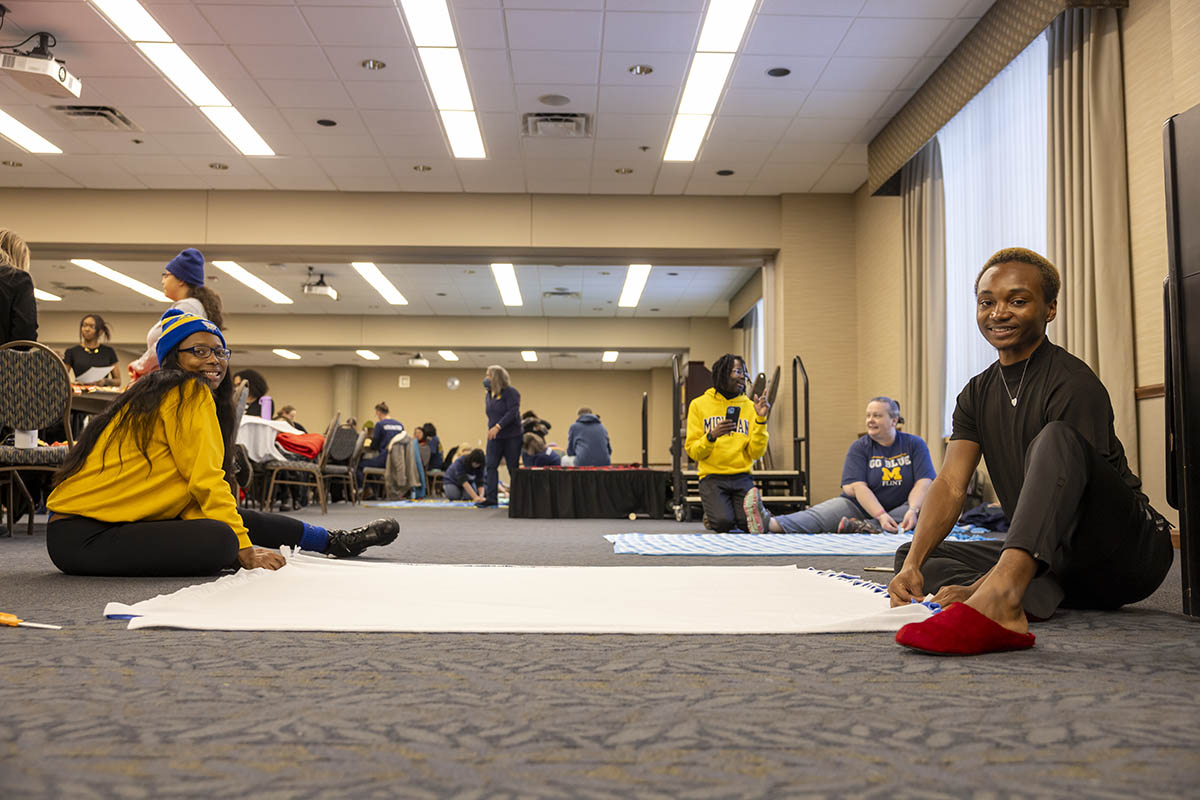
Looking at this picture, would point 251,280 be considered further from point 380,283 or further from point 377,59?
point 377,59

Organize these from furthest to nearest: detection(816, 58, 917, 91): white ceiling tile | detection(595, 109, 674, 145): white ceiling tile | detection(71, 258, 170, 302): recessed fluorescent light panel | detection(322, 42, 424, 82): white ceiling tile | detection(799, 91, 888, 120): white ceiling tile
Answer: detection(71, 258, 170, 302): recessed fluorescent light panel, detection(595, 109, 674, 145): white ceiling tile, detection(799, 91, 888, 120): white ceiling tile, detection(816, 58, 917, 91): white ceiling tile, detection(322, 42, 424, 82): white ceiling tile

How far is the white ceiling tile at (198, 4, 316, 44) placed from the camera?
5.77 metres

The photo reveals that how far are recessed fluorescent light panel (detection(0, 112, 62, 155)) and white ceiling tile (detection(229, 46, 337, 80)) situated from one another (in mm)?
2558

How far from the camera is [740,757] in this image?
993mm

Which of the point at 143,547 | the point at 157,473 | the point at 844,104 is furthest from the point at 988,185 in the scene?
the point at 143,547

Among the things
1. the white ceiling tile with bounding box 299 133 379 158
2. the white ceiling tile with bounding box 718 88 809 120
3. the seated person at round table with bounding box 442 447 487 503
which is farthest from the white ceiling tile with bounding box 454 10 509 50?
the seated person at round table with bounding box 442 447 487 503

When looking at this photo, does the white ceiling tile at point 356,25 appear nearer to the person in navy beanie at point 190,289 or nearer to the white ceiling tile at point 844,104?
the person in navy beanie at point 190,289

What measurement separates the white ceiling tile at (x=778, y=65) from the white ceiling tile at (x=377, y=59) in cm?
234

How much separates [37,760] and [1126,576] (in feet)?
6.83

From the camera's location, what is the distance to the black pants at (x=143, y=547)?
2684 millimetres

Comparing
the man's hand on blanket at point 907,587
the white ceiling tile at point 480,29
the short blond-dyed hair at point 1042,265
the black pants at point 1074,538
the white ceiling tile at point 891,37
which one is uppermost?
the white ceiling tile at point 891,37

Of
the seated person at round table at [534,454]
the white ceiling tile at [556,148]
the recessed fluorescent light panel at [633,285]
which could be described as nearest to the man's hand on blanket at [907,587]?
the white ceiling tile at [556,148]

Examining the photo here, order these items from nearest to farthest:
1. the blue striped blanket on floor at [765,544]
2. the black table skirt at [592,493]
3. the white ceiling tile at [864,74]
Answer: the blue striped blanket on floor at [765,544], the white ceiling tile at [864,74], the black table skirt at [592,493]

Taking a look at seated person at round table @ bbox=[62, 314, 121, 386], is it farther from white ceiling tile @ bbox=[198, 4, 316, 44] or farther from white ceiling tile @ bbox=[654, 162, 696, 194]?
white ceiling tile @ bbox=[654, 162, 696, 194]
